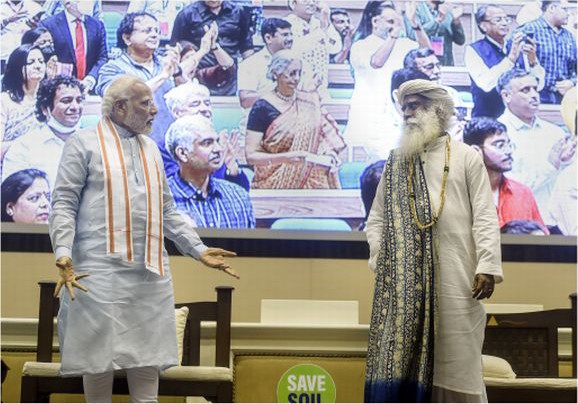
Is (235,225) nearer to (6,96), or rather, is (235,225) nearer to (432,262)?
(6,96)

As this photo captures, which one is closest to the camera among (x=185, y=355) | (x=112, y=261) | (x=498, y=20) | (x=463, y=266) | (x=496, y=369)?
(x=112, y=261)

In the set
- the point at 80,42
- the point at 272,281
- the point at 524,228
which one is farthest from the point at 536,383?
the point at 80,42

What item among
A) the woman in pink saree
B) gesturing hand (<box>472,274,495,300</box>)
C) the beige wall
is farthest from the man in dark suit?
gesturing hand (<box>472,274,495,300</box>)

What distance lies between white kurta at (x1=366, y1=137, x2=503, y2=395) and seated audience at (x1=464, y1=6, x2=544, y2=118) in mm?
2121

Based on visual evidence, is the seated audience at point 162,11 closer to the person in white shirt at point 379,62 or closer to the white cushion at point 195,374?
the person in white shirt at point 379,62

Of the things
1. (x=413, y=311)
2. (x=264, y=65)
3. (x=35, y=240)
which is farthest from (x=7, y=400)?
(x=264, y=65)

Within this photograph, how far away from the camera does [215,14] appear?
5926 mm

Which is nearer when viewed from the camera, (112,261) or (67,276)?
(67,276)

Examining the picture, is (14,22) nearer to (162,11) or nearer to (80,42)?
(80,42)

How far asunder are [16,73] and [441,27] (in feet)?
8.07

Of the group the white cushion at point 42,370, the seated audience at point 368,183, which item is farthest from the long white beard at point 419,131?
the seated audience at point 368,183

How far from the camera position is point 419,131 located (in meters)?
4.02

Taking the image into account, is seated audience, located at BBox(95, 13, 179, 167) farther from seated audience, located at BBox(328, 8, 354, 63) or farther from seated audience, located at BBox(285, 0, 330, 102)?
seated audience, located at BBox(328, 8, 354, 63)

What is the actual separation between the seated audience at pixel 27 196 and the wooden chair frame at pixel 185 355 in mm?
1240
